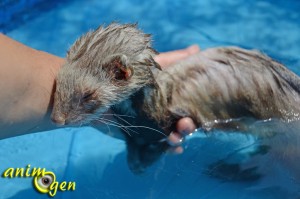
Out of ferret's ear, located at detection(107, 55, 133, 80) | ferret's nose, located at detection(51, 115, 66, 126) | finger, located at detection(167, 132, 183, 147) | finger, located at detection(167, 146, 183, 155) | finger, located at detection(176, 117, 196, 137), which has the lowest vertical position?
ferret's nose, located at detection(51, 115, 66, 126)

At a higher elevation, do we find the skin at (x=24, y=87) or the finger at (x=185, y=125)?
the skin at (x=24, y=87)

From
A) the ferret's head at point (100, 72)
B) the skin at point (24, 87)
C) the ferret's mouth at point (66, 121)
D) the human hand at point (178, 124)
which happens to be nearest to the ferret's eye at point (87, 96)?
the ferret's head at point (100, 72)

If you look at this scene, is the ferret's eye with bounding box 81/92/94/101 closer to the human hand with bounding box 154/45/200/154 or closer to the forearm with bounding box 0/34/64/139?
the forearm with bounding box 0/34/64/139

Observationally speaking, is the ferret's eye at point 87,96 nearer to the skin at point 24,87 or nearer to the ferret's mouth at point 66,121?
the ferret's mouth at point 66,121

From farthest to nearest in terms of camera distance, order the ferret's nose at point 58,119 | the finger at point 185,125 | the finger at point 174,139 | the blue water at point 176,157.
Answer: the blue water at point 176,157 < the finger at point 174,139 < the finger at point 185,125 < the ferret's nose at point 58,119

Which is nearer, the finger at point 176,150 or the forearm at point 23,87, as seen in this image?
the forearm at point 23,87

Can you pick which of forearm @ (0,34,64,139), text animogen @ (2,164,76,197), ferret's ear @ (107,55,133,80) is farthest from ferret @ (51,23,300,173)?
text animogen @ (2,164,76,197)

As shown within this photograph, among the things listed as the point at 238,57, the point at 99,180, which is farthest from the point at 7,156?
the point at 238,57

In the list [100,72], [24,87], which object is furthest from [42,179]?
[100,72]
